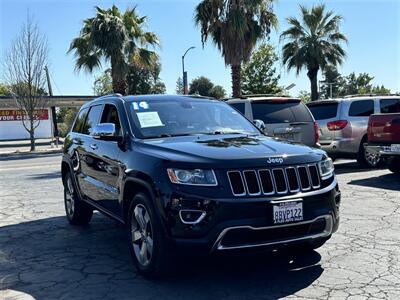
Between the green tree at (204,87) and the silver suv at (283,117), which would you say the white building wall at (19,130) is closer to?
the green tree at (204,87)

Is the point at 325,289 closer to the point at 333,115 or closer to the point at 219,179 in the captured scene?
the point at 219,179

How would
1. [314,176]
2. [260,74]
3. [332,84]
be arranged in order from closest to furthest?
[314,176] → [260,74] → [332,84]

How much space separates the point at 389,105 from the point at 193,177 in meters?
10.4

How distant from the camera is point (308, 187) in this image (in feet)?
14.7

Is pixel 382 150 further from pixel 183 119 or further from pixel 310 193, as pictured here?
pixel 310 193

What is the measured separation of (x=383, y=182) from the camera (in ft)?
33.2

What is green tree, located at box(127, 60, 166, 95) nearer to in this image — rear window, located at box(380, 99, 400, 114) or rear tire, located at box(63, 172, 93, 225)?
rear window, located at box(380, 99, 400, 114)

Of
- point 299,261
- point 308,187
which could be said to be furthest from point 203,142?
point 299,261

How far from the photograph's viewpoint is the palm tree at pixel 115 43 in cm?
2494

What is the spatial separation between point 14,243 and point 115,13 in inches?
852

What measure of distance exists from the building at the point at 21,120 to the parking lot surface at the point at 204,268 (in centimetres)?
3846

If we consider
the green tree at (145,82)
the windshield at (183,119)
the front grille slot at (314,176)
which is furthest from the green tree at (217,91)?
the front grille slot at (314,176)

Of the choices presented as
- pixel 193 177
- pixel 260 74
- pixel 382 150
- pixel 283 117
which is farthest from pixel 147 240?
pixel 260 74

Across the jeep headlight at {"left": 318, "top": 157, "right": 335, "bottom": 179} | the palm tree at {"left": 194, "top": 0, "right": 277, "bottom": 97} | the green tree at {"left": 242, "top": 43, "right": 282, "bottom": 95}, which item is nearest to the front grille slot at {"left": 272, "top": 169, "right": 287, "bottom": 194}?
the jeep headlight at {"left": 318, "top": 157, "right": 335, "bottom": 179}
